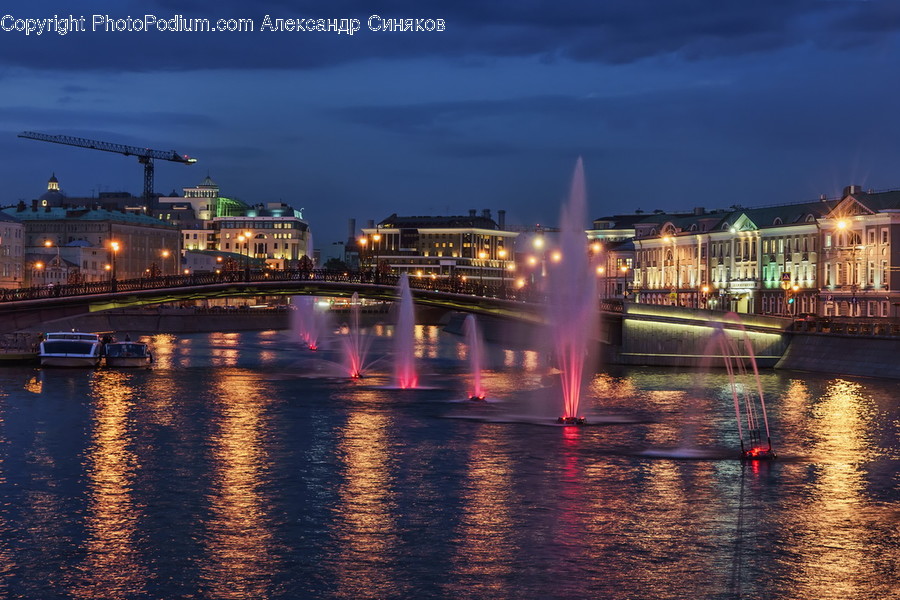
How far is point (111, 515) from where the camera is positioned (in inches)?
1400

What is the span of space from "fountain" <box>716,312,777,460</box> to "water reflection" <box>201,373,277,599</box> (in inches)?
638

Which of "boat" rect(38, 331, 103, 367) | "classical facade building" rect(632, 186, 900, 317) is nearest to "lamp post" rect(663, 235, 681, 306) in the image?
"classical facade building" rect(632, 186, 900, 317)

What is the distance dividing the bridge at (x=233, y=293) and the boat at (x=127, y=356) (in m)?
2.60

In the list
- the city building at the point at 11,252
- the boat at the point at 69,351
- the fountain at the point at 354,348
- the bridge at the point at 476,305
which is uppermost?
the city building at the point at 11,252

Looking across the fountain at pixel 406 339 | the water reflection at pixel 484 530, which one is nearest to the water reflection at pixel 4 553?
the water reflection at pixel 484 530

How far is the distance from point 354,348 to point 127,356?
3545cm

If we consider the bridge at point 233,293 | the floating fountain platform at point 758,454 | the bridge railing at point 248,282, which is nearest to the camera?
the floating fountain platform at point 758,454

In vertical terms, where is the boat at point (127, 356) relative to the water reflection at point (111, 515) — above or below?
above

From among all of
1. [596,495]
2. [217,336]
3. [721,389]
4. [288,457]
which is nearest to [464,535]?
[596,495]

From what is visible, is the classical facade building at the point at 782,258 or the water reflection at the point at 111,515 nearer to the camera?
the water reflection at the point at 111,515

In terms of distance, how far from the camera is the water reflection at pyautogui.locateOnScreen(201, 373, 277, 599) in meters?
29.4

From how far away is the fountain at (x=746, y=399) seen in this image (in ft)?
153

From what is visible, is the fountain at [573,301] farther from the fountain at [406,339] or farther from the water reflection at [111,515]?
the water reflection at [111,515]

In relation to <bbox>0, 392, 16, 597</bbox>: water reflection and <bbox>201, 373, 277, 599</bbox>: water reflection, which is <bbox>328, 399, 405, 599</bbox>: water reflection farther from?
<bbox>0, 392, 16, 597</bbox>: water reflection
